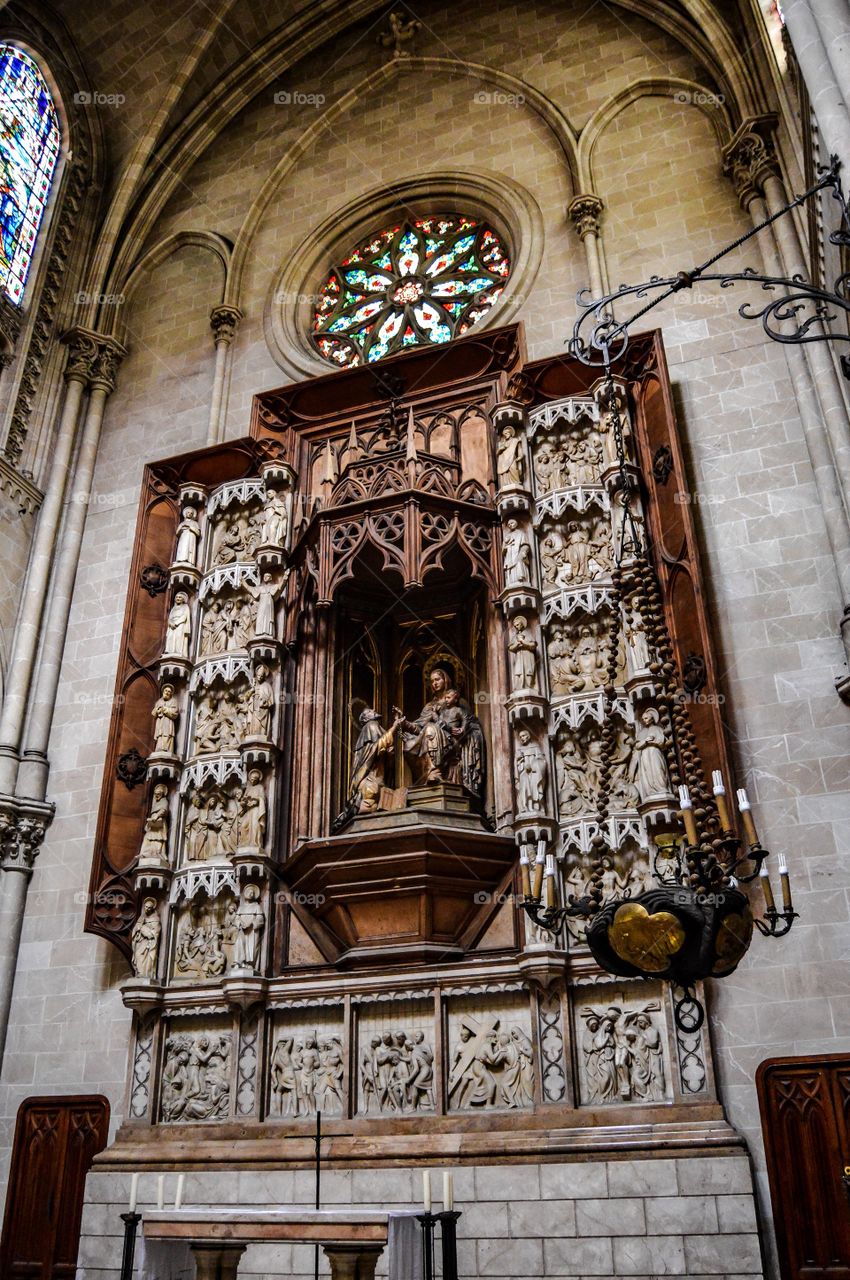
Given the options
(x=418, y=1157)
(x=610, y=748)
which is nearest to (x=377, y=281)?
(x=610, y=748)

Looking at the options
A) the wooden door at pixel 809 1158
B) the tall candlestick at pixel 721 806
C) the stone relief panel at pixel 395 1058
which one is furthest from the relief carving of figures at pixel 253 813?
the tall candlestick at pixel 721 806

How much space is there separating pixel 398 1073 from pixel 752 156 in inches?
406

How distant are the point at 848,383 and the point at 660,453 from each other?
1.80 meters

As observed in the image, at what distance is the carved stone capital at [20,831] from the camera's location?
1154cm

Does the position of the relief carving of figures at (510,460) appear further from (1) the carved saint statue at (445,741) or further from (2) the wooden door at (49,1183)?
(2) the wooden door at (49,1183)

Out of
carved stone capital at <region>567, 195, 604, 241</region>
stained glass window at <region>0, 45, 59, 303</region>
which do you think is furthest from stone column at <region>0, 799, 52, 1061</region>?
carved stone capital at <region>567, 195, 604, 241</region>

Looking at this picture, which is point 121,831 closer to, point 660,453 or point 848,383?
point 660,453

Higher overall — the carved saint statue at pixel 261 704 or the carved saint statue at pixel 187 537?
the carved saint statue at pixel 187 537

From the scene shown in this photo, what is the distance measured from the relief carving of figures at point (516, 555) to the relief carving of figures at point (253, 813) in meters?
3.03

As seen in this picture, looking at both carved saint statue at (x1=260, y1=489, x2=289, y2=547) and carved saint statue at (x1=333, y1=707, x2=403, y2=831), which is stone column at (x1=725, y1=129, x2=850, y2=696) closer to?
carved saint statue at (x1=333, y1=707, x2=403, y2=831)

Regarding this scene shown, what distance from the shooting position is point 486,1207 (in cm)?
817

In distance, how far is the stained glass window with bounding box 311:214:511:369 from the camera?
14.3m

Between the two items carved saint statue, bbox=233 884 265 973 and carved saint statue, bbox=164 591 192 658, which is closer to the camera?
carved saint statue, bbox=233 884 265 973

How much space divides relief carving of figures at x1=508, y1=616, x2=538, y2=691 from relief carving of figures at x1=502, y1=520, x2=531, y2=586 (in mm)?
402
